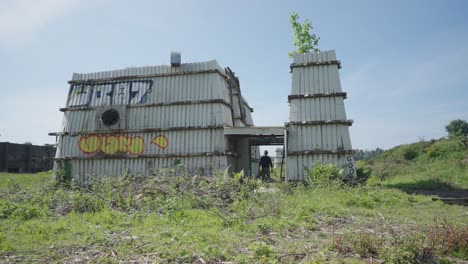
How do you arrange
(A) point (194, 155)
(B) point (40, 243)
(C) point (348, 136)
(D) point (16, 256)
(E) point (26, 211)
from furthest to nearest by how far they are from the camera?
(A) point (194, 155)
(C) point (348, 136)
(E) point (26, 211)
(B) point (40, 243)
(D) point (16, 256)

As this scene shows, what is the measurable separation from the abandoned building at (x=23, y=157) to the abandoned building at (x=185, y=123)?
4888mm

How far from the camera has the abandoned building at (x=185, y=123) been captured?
16.6 metres

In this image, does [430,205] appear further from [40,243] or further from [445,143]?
[445,143]

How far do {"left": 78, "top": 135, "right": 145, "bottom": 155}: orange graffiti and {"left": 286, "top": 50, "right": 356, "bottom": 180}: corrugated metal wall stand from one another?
8.04 m

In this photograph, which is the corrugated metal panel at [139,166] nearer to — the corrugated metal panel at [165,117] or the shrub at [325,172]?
the corrugated metal panel at [165,117]

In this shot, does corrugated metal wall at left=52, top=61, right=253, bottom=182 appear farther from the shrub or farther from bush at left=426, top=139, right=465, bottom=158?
bush at left=426, top=139, right=465, bottom=158

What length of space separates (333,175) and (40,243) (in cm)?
1159

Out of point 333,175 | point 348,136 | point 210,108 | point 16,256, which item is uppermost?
point 210,108

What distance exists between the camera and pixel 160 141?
1839cm

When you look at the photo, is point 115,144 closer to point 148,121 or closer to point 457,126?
point 148,121

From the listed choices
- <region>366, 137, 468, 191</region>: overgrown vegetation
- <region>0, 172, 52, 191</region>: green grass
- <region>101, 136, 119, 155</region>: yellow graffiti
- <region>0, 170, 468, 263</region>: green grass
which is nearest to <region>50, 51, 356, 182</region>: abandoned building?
<region>101, 136, 119, 155</region>: yellow graffiti

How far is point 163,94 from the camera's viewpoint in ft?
62.2

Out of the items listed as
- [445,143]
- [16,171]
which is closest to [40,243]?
[16,171]

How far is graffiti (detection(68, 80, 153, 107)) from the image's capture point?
19.3m
